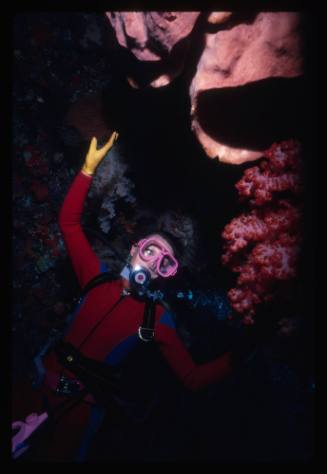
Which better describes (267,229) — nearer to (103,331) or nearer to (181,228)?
(181,228)

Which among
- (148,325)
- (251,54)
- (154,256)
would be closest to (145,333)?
(148,325)

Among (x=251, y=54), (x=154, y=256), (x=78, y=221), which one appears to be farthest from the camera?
(x=78, y=221)

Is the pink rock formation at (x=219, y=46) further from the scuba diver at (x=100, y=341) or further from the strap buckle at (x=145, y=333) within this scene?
the strap buckle at (x=145, y=333)

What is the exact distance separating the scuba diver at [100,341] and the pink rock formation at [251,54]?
4.63ft

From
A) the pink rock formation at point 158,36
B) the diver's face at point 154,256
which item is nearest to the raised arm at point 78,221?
the diver's face at point 154,256

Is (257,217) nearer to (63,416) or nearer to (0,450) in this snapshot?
(63,416)

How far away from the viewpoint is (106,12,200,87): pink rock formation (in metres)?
2.60

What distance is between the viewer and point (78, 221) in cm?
348

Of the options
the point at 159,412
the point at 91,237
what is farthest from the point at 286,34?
the point at 159,412

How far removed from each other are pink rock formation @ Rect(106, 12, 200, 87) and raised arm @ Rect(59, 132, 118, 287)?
1048 millimetres

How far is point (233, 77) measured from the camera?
8.83ft

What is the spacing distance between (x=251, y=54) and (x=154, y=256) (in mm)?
1989

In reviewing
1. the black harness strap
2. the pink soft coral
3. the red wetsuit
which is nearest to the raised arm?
the red wetsuit

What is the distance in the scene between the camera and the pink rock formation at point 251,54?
8.09ft
